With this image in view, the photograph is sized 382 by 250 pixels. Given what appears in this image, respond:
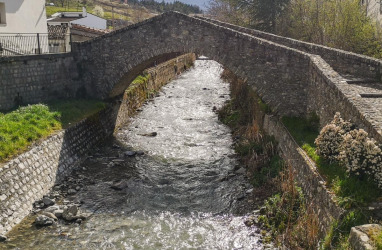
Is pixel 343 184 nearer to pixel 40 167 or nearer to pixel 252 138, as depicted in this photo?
pixel 252 138

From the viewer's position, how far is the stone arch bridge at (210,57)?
1454 cm

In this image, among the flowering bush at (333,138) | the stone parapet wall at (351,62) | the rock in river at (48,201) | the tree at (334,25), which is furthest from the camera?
the tree at (334,25)

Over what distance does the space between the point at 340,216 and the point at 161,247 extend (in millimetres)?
4781

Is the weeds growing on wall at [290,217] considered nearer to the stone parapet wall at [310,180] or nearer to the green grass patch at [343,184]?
the stone parapet wall at [310,180]

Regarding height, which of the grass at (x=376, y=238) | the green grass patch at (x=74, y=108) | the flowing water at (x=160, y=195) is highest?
the grass at (x=376, y=238)

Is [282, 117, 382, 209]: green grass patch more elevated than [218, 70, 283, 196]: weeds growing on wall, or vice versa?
[282, 117, 382, 209]: green grass patch

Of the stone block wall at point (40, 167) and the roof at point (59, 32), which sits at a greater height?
the roof at point (59, 32)

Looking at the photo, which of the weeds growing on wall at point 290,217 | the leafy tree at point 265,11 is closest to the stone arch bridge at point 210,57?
the weeds growing on wall at point 290,217

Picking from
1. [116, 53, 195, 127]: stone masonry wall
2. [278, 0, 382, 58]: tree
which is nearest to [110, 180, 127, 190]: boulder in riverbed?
[116, 53, 195, 127]: stone masonry wall

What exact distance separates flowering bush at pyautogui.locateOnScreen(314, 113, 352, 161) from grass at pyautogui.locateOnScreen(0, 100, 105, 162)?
9236 millimetres

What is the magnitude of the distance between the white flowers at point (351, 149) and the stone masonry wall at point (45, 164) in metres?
8.82

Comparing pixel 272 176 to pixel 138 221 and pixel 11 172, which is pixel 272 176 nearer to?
pixel 138 221

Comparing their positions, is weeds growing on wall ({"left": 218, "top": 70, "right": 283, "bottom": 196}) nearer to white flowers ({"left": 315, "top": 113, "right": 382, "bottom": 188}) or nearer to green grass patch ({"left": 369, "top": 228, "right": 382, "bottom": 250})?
white flowers ({"left": 315, "top": 113, "right": 382, "bottom": 188})

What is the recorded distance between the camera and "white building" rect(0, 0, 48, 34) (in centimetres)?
1967
